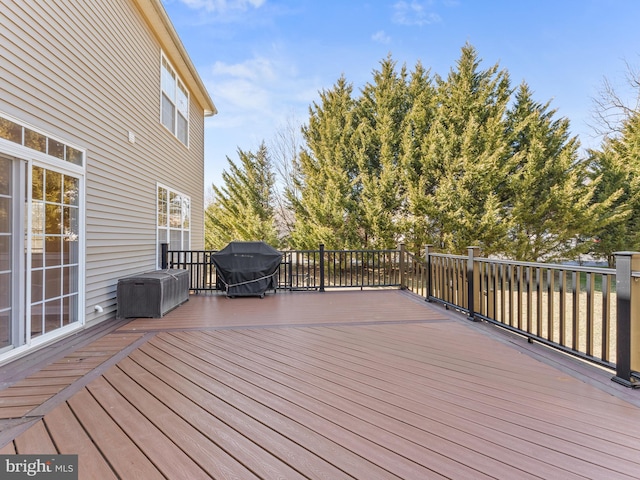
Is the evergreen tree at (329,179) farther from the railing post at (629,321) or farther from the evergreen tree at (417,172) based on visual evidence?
the railing post at (629,321)

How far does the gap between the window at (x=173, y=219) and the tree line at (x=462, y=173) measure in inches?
173

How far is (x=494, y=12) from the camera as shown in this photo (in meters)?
8.41

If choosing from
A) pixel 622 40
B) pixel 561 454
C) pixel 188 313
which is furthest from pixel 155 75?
pixel 622 40

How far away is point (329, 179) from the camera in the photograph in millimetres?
10609

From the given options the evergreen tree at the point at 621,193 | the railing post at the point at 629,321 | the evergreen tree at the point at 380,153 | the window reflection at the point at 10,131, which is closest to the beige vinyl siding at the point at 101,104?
the window reflection at the point at 10,131

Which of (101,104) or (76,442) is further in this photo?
(101,104)

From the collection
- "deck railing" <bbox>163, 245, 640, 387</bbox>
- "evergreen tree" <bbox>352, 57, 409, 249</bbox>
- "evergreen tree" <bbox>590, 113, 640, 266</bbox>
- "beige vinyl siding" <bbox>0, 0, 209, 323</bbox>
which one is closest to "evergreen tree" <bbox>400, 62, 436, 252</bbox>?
"evergreen tree" <bbox>352, 57, 409, 249</bbox>

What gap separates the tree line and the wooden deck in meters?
7.02

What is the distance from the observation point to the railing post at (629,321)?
222cm

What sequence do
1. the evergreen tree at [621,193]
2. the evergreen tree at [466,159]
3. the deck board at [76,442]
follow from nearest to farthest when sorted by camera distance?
the deck board at [76,442] → the evergreen tree at [466,159] → the evergreen tree at [621,193]

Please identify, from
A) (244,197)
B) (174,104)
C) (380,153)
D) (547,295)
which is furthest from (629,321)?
(244,197)

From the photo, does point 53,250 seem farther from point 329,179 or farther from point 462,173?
point 462,173

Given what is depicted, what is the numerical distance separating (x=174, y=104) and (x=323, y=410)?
22.8 ft

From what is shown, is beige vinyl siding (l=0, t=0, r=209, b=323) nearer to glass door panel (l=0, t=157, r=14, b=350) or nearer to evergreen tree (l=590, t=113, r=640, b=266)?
glass door panel (l=0, t=157, r=14, b=350)
